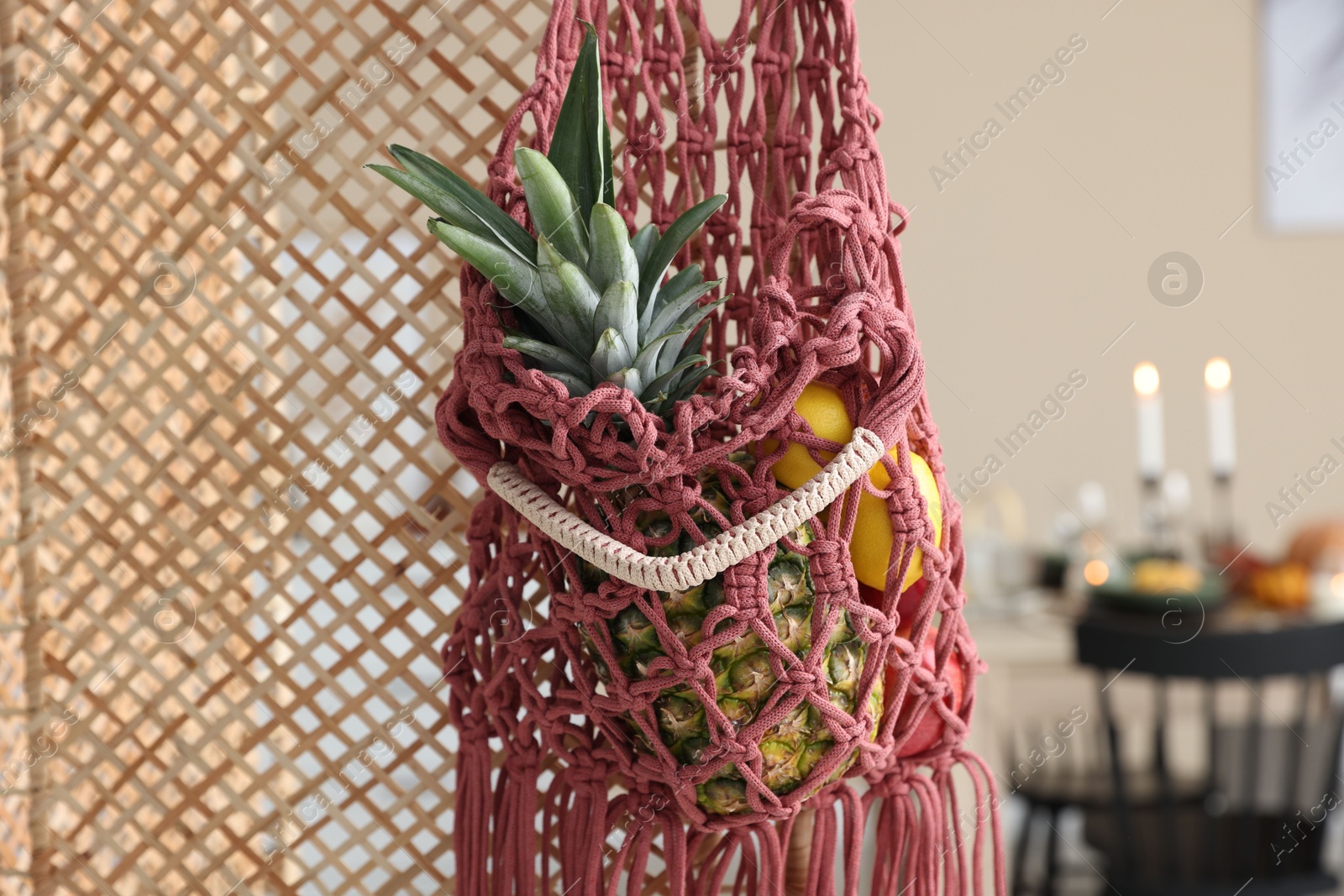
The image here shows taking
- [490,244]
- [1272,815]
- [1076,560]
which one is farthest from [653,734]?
[1076,560]

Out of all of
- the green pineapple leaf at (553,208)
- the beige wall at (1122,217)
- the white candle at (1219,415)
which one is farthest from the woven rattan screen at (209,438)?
the beige wall at (1122,217)

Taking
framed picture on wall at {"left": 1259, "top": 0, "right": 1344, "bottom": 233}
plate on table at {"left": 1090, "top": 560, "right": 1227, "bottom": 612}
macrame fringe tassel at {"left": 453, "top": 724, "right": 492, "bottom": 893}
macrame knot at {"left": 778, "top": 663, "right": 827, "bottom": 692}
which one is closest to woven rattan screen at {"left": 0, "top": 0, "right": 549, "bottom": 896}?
macrame fringe tassel at {"left": 453, "top": 724, "right": 492, "bottom": 893}

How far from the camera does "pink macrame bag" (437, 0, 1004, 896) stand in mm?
556

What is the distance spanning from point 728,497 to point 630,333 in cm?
12

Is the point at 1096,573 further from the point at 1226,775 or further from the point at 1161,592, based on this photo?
the point at 1226,775

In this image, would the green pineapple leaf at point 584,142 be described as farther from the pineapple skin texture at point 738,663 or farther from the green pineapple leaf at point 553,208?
the pineapple skin texture at point 738,663

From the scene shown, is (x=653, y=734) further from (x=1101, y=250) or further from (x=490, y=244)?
Answer: (x=1101, y=250)

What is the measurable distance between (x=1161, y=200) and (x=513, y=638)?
291cm

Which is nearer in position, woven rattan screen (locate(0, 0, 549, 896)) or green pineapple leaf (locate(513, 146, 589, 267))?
green pineapple leaf (locate(513, 146, 589, 267))

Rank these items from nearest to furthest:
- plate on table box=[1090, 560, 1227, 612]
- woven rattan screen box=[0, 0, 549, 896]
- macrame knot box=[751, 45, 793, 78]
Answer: macrame knot box=[751, 45, 793, 78] → woven rattan screen box=[0, 0, 549, 896] → plate on table box=[1090, 560, 1227, 612]

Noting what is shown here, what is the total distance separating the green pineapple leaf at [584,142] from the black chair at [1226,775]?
50.0 inches

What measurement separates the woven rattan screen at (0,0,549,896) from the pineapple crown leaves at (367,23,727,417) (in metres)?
0.21

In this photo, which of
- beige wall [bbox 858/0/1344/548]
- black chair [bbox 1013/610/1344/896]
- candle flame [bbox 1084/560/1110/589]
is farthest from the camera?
beige wall [bbox 858/0/1344/548]

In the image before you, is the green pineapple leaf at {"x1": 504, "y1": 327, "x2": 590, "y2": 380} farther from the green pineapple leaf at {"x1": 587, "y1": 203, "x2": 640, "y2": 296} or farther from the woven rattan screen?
the woven rattan screen
